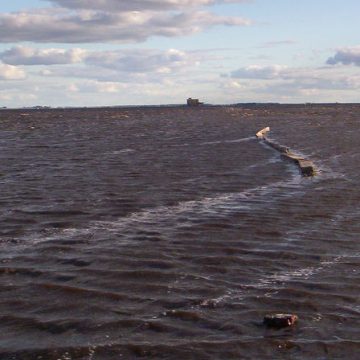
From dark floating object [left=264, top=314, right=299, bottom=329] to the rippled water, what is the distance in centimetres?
10

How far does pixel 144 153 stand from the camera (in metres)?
37.8

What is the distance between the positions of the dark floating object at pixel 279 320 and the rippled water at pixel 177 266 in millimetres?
103

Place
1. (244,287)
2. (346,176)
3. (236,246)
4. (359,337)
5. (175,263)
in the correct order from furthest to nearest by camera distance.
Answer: (346,176) < (236,246) < (175,263) < (244,287) < (359,337)

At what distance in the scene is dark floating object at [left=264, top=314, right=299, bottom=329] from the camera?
9.06m

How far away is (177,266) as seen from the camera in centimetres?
1229

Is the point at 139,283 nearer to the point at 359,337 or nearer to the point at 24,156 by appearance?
the point at 359,337

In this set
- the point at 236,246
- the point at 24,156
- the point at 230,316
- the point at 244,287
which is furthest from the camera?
the point at 24,156

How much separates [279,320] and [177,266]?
3.53 m

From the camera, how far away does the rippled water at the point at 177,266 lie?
870 cm

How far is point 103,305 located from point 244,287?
242cm

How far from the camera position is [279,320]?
9.07 meters

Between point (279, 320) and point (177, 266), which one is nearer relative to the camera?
point (279, 320)

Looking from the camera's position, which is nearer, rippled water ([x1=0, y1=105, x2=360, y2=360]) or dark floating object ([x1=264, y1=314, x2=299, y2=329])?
rippled water ([x1=0, y1=105, x2=360, y2=360])

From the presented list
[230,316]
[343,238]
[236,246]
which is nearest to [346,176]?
[343,238]
